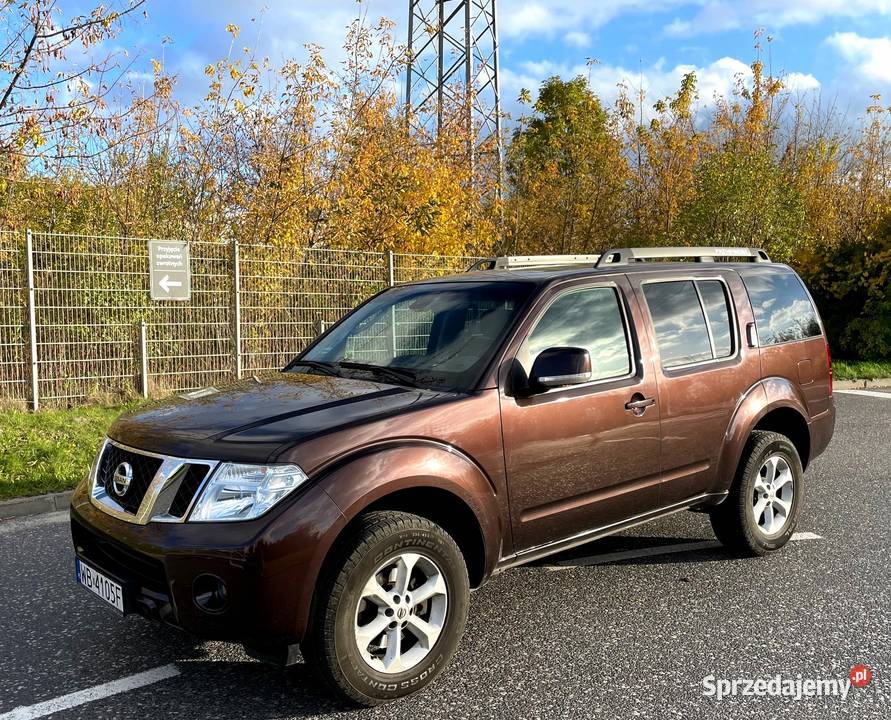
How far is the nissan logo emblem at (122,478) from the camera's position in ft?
10.5

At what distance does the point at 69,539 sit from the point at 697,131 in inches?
778

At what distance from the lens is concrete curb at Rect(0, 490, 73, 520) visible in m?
5.90

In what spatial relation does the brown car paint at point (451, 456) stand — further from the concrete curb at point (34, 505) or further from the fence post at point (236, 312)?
the fence post at point (236, 312)

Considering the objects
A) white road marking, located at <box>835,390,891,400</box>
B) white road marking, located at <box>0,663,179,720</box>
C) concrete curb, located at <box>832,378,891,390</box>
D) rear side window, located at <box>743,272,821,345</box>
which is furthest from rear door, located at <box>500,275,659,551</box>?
concrete curb, located at <box>832,378,891,390</box>

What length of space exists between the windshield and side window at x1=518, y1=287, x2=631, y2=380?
0.17 meters

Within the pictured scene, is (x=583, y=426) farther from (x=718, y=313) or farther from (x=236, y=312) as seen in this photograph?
(x=236, y=312)

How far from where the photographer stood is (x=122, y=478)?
3.22 m

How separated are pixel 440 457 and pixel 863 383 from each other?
43.5 ft

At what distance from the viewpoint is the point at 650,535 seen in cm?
527

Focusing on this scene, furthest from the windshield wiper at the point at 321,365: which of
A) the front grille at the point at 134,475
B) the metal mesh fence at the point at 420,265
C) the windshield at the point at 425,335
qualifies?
the metal mesh fence at the point at 420,265

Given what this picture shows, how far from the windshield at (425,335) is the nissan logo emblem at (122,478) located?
46.3 inches

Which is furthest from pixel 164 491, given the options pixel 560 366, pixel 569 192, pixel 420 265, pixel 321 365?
pixel 569 192

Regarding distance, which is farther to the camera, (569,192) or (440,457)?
(569,192)

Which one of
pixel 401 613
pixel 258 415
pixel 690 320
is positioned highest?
pixel 690 320
